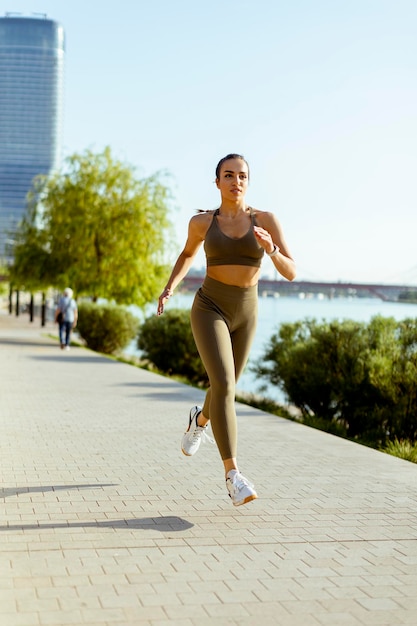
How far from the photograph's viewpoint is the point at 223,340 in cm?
559

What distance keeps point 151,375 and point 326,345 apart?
518cm

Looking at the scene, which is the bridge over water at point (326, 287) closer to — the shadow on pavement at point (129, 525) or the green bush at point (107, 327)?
the green bush at point (107, 327)

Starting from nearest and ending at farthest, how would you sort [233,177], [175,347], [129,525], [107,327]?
[129,525]
[233,177]
[175,347]
[107,327]

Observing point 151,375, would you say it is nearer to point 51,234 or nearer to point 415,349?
point 415,349

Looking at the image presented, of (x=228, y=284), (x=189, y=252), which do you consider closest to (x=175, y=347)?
(x=189, y=252)

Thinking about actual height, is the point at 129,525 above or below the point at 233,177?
below

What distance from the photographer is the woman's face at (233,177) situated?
561cm

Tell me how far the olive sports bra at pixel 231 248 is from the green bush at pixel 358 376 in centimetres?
497

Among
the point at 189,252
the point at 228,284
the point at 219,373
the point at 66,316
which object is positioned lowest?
the point at 66,316

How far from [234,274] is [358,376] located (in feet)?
20.0

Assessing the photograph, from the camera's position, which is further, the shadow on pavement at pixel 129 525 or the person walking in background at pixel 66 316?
the person walking in background at pixel 66 316

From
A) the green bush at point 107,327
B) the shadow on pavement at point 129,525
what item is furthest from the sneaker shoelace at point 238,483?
the green bush at point 107,327

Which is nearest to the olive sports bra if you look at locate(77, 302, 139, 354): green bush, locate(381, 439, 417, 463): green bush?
locate(381, 439, 417, 463): green bush

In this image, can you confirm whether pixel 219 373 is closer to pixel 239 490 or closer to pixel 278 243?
pixel 239 490
